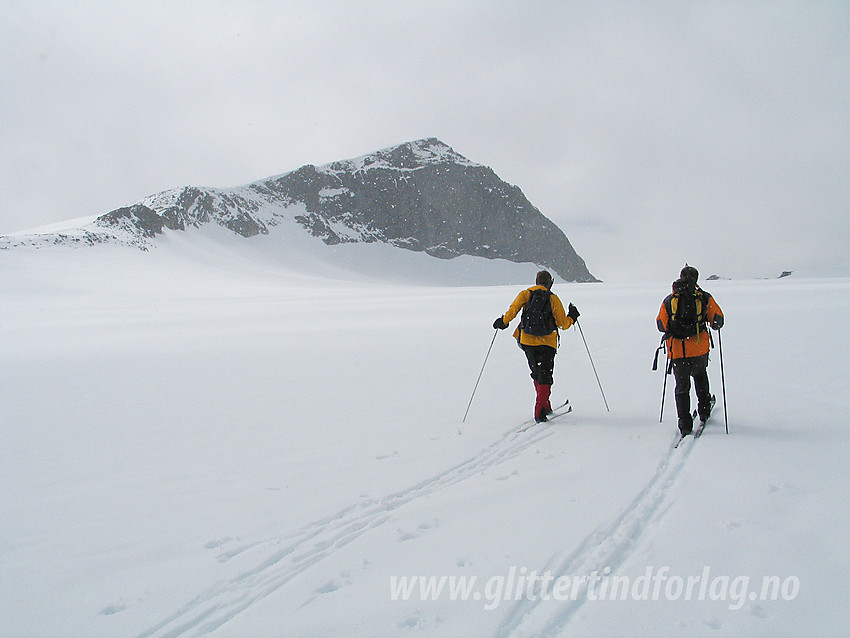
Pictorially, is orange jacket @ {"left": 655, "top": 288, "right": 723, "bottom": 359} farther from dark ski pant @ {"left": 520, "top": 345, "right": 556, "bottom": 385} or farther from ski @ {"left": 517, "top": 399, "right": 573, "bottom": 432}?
ski @ {"left": 517, "top": 399, "right": 573, "bottom": 432}

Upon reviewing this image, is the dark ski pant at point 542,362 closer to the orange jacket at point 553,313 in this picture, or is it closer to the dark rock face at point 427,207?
the orange jacket at point 553,313

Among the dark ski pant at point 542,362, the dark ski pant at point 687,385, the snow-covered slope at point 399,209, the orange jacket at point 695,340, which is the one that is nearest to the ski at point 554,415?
the dark ski pant at point 542,362

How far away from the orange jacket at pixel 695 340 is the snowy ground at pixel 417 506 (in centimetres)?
98

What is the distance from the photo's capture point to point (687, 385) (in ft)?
19.5

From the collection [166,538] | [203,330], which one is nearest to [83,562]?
[166,538]

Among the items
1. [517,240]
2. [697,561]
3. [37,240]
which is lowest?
[697,561]

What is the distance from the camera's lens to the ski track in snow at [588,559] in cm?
271

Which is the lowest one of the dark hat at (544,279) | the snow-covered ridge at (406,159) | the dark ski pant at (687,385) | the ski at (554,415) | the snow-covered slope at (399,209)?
the ski at (554,415)

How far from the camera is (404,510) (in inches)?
162

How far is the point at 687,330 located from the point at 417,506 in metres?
3.98

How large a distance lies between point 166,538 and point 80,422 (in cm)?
468

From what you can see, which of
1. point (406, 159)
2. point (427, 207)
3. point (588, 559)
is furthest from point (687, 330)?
point (406, 159)

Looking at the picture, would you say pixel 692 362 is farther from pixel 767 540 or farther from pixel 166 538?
pixel 166 538

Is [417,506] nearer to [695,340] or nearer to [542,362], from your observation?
[542,362]
